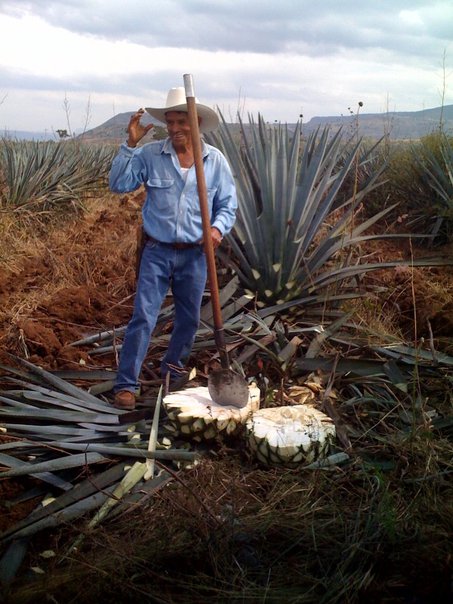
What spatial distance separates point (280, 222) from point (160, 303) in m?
1.42

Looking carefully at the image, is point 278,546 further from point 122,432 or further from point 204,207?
point 204,207

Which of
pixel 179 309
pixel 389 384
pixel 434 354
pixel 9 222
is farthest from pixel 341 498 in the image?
pixel 9 222

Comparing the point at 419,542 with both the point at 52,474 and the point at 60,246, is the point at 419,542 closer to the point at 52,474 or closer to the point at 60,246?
the point at 52,474

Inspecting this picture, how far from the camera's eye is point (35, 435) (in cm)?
330

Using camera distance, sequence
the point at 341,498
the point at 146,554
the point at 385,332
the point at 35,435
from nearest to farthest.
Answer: the point at 146,554
the point at 341,498
the point at 35,435
the point at 385,332

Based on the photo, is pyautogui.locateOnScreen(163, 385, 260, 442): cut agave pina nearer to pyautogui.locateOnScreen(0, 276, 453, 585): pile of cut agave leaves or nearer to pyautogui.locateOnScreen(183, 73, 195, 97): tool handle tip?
pyautogui.locateOnScreen(0, 276, 453, 585): pile of cut agave leaves

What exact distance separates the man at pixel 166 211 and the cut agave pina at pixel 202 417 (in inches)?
17.3

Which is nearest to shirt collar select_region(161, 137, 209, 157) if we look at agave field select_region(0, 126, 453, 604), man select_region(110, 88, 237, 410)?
man select_region(110, 88, 237, 410)

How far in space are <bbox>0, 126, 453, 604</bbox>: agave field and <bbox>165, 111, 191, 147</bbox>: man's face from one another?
110cm

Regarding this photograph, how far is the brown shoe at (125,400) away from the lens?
3697 millimetres

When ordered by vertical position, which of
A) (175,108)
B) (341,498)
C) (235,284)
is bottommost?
(341,498)

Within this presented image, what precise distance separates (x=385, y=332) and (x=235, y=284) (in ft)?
3.54

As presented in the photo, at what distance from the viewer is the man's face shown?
12.5ft

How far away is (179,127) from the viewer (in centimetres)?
382
